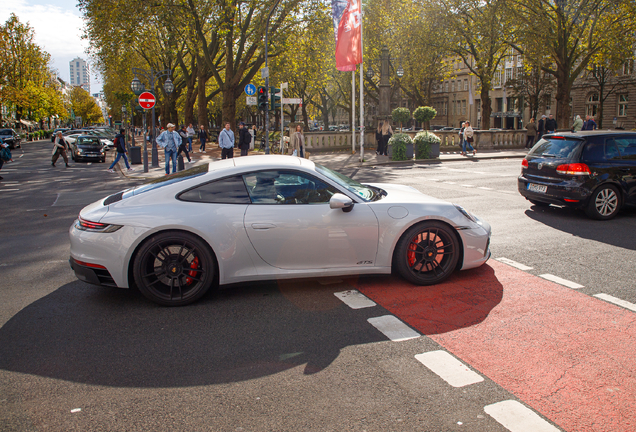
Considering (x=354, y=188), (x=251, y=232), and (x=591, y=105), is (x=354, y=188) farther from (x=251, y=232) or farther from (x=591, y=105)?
(x=591, y=105)

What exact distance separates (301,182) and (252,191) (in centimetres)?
49

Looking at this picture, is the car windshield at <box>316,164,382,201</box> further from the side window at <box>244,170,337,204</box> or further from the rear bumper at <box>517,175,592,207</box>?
the rear bumper at <box>517,175,592,207</box>

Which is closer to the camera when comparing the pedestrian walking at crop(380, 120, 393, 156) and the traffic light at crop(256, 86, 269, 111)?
the traffic light at crop(256, 86, 269, 111)

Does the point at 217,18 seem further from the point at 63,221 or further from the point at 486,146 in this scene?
the point at 63,221

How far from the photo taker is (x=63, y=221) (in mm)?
9766

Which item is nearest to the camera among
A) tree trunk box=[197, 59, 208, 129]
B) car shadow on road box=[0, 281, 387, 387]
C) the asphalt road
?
the asphalt road

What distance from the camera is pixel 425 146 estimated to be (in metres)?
24.5

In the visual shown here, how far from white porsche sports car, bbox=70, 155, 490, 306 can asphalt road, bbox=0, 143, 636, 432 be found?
0.29m

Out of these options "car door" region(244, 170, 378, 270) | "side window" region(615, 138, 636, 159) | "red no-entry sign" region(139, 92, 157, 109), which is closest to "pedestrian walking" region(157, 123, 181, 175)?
"red no-entry sign" region(139, 92, 157, 109)

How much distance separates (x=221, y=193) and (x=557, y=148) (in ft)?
23.6

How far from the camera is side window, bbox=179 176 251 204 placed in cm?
484

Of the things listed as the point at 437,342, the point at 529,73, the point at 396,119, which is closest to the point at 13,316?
the point at 437,342

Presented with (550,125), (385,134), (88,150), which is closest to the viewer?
(385,134)

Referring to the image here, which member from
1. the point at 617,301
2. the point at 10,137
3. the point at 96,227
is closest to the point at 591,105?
the point at 10,137
